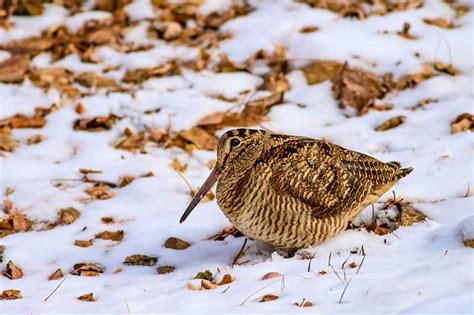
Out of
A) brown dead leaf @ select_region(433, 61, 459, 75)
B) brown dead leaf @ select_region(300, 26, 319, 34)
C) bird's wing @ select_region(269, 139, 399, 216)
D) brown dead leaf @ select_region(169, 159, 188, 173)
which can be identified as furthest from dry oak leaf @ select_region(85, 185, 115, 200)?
brown dead leaf @ select_region(433, 61, 459, 75)

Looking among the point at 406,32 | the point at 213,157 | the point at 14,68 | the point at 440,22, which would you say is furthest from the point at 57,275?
the point at 440,22

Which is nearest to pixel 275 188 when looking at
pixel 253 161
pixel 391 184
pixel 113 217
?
pixel 253 161

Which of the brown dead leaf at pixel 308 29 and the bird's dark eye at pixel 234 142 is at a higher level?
the bird's dark eye at pixel 234 142

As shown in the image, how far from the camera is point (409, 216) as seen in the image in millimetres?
4793

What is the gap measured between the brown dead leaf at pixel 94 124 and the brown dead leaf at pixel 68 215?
1254 millimetres

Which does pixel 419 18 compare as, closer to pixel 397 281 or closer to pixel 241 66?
pixel 241 66

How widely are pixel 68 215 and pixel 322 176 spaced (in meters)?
1.74

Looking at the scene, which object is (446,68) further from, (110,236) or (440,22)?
(110,236)

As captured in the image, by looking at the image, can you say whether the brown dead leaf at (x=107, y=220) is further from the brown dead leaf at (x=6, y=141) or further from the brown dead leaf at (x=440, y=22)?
the brown dead leaf at (x=440, y=22)

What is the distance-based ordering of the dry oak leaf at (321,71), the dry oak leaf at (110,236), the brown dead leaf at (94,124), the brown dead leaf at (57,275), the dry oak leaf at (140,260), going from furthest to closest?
the dry oak leaf at (321,71)
the brown dead leaf at (94,124)
the dry oak leaf at (110,236)
the dry oak leaf at (140,260)
the brown dead leaf at (57,275)

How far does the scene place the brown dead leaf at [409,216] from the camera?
4.75 metres

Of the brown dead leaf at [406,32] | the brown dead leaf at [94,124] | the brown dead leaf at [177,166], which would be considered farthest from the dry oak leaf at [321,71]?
the brown dead leaf at [94,124]

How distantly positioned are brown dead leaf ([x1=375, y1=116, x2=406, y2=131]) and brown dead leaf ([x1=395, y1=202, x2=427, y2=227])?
1406mm

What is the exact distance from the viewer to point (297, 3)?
316 inches
